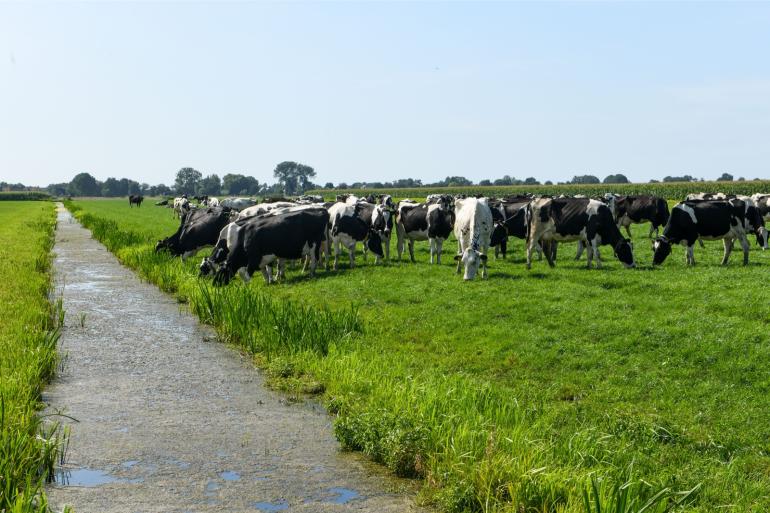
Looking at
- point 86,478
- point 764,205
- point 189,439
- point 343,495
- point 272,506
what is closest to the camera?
point 272,506

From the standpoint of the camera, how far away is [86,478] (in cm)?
792

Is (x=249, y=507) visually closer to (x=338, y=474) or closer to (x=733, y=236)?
(x=338, y=474)

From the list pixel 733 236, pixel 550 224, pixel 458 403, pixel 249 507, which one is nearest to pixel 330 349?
pixel 458 403

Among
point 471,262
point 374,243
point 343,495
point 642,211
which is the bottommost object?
point 343,495

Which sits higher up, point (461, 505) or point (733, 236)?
point (733, 236)

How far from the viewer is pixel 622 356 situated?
12.5 metres

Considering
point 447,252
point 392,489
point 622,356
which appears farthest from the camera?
point 447,252

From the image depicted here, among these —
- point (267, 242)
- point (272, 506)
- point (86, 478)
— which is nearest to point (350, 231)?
point (267, 242)

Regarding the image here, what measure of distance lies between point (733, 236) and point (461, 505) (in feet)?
64.0

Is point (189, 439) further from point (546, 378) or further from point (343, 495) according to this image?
point (546, 378)

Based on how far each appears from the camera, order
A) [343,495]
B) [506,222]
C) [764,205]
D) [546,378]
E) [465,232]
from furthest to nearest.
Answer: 1. [764,205]
2. [506,222]
3. [465,232]
4. [546,378]
5. [343,495]

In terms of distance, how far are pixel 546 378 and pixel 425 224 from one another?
1514cm

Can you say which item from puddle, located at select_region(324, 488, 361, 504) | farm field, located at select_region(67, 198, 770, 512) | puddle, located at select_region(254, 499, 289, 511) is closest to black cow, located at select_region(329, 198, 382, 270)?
farm field, located at select_region(67, 198, 770, 512)

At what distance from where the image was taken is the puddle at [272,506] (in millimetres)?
7309
